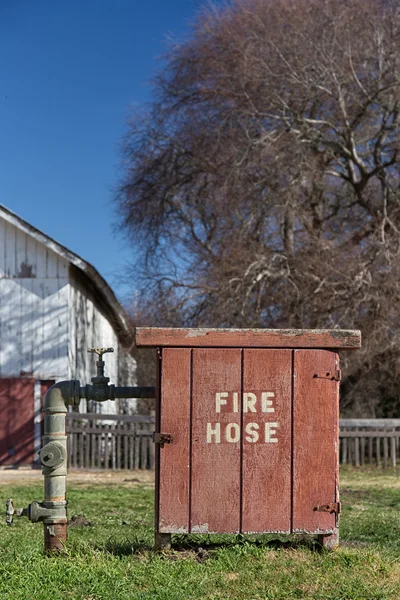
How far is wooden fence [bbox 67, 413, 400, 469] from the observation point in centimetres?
2020

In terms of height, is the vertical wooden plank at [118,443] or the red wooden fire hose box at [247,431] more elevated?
the red wooden fire hose box at [247,431]

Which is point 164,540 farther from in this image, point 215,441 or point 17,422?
point 17,422

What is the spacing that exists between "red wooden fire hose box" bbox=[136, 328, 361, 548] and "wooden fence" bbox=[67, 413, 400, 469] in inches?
540

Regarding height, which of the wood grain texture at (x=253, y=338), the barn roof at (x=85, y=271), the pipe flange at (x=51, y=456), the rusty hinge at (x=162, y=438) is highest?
the barn roof at (x=85, y=271)

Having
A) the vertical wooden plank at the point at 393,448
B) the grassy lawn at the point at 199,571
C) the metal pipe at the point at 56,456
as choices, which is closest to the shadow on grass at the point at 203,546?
the grassy lawn at the point at 199,571

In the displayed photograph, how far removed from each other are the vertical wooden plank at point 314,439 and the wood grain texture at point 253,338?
88 mm

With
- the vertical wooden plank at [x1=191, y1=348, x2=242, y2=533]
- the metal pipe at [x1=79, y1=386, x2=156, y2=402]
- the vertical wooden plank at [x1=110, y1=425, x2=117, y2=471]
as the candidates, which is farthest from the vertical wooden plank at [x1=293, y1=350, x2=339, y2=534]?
the vertical wooden plank at [x1=110, y1=425, x2=117, y2=471]

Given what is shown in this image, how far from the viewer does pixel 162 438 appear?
6527 mm

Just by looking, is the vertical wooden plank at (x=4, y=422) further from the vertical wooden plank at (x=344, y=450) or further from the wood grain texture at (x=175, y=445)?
the wood grain texture at (x=175, y=445)

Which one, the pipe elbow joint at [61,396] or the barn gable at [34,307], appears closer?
the pipe elbow joint at [61,396]

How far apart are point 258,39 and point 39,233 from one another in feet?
25.1

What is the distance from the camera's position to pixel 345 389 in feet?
77.5

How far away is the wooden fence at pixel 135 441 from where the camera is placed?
66.3 ft

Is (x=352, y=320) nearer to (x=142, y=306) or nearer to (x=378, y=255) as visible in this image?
(x=378, y=255)
